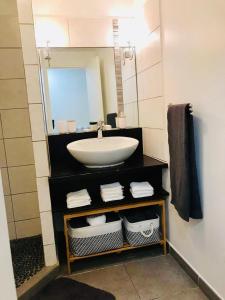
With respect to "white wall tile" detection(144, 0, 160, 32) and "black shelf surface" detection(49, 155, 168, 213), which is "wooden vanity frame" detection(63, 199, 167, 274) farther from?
"white wall tile" detection(144, 0, 160, 32)

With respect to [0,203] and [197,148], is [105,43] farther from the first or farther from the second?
[0,203]

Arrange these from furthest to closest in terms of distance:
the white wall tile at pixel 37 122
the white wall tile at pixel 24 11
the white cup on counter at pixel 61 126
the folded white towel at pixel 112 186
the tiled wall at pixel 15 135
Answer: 1. the white cup on counter at pixel 61 126
2. the tiled wall at pixel 15 135
3. the folded white towel at pixel 112 186
4. the white wall tile at pixel 37 122
5. the white wall tile at pixel 24 11

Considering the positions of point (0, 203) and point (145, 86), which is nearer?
point (0, 203)

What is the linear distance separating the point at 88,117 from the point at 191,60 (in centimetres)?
109

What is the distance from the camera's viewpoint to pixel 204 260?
1.61 meters

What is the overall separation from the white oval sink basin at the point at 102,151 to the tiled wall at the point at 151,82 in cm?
26

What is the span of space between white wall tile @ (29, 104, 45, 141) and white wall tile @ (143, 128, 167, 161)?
→ 2.99 feet

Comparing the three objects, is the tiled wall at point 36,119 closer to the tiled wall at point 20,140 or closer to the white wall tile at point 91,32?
the tiled wall at point 20,140

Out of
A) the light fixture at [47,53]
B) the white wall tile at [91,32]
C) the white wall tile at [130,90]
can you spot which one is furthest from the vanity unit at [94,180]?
the white wall tile at [91,32]

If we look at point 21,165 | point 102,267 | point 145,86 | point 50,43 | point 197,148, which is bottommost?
point 102,267

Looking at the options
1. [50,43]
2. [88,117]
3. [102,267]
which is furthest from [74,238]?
[50,43]

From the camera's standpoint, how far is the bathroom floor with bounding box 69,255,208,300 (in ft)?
5.47

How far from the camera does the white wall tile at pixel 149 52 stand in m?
1.92

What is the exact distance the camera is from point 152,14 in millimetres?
1963
